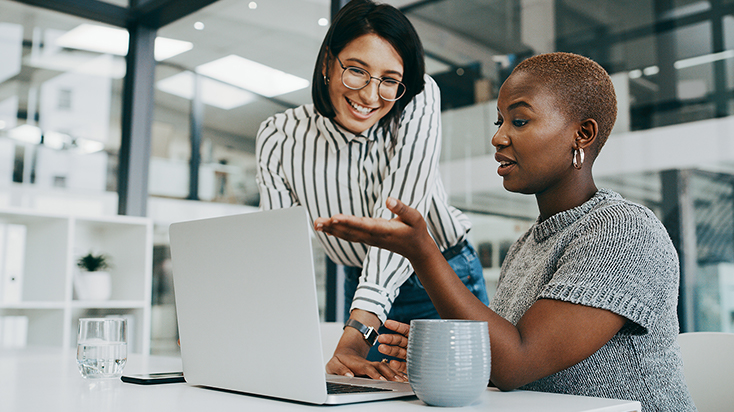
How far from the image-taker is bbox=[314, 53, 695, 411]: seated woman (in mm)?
831

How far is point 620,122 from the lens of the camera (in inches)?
80.2

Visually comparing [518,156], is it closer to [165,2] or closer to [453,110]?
[453,110]

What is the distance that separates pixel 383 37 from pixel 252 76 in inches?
74.6

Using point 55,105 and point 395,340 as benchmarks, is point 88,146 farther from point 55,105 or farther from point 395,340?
point 395,340

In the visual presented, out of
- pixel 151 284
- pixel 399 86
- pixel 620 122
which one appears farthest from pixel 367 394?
pixel 151 284

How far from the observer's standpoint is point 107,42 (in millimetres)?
3742

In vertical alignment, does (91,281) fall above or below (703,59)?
below

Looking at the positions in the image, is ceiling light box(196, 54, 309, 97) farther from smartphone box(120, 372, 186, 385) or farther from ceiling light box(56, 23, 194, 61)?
smartphone box(120, 372, 186, 385)

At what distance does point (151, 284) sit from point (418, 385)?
9.82 feet

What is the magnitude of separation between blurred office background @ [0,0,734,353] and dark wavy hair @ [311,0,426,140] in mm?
809

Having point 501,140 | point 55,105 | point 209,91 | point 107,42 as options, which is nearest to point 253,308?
point 501,140

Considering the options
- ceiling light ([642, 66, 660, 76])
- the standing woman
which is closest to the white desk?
the standing woman

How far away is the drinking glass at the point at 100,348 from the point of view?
1.05m

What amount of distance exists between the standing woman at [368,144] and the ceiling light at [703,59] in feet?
2.74
